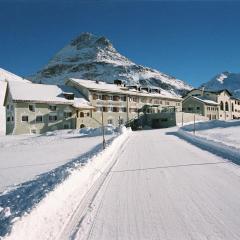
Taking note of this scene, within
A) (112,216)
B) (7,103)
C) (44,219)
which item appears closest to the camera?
(44,219)

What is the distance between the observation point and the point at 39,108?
54000 mm

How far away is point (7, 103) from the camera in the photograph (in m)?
56.6

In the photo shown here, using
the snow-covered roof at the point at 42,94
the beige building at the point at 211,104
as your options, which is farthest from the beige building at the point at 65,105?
the beige building at the point at 211,104

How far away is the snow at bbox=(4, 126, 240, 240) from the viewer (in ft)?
19.2

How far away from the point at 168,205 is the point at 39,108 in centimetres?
4897

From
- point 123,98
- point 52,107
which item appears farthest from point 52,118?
point 123,98

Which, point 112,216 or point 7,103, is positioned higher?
point 7,103

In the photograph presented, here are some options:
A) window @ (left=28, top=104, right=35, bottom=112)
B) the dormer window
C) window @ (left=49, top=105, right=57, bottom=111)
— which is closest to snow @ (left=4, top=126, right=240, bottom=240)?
window @ (left=28, top=104, right=35, bottom=112)

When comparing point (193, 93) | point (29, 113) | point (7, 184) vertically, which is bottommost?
point (7, 184)

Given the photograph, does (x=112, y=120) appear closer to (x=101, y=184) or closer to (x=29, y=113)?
(x=29, y=113)

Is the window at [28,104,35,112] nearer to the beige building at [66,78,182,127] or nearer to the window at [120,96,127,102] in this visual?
the beige building at [66,78,182,127]

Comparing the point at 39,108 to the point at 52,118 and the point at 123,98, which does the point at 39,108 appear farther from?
the point at 123,98

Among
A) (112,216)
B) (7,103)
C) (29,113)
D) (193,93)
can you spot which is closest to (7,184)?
(112,216)

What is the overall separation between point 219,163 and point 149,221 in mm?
8101
